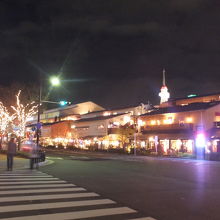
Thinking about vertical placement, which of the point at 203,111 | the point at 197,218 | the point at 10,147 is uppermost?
the point at 203,111

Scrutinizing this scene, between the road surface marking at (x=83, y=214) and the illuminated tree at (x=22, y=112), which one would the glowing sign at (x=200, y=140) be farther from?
the road surface marking at (x=83, y=214)

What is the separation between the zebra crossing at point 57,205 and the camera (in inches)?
291

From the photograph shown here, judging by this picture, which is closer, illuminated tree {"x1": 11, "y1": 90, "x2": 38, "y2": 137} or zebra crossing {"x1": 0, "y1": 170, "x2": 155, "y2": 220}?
zebra crossing {"x1": 0, "y1": 170, "x2": 155, "y2": 220}

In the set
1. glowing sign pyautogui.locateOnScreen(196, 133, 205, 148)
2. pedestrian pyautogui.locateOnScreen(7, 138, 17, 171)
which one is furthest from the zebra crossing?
glowing sign pyautogui.locateOnScreen(196, 133, 205, 148)

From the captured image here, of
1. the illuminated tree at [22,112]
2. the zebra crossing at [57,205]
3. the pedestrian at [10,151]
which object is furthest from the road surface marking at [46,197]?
the illuminated tree at [22,112]

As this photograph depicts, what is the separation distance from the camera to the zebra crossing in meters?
7.40

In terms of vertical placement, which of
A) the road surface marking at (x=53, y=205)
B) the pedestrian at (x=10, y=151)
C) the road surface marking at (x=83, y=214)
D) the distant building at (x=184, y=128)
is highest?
the distant building at (x=184, y=128)

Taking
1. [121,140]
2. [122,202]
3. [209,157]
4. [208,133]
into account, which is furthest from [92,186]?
[121,140]

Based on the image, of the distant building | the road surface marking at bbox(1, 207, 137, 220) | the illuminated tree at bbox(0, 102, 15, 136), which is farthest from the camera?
the distant building

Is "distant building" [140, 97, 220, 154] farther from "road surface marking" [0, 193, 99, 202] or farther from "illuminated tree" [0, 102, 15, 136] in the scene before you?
"road surface marking" [0, 193, 99, 202]

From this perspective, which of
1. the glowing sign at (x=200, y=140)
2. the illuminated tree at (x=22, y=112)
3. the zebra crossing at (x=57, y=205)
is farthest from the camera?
the glowing sign at (x=200, y=140)

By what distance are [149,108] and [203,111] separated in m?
20.3

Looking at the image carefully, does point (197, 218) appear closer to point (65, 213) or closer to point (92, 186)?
point (65, 213)

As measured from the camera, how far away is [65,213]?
25.0 feet
